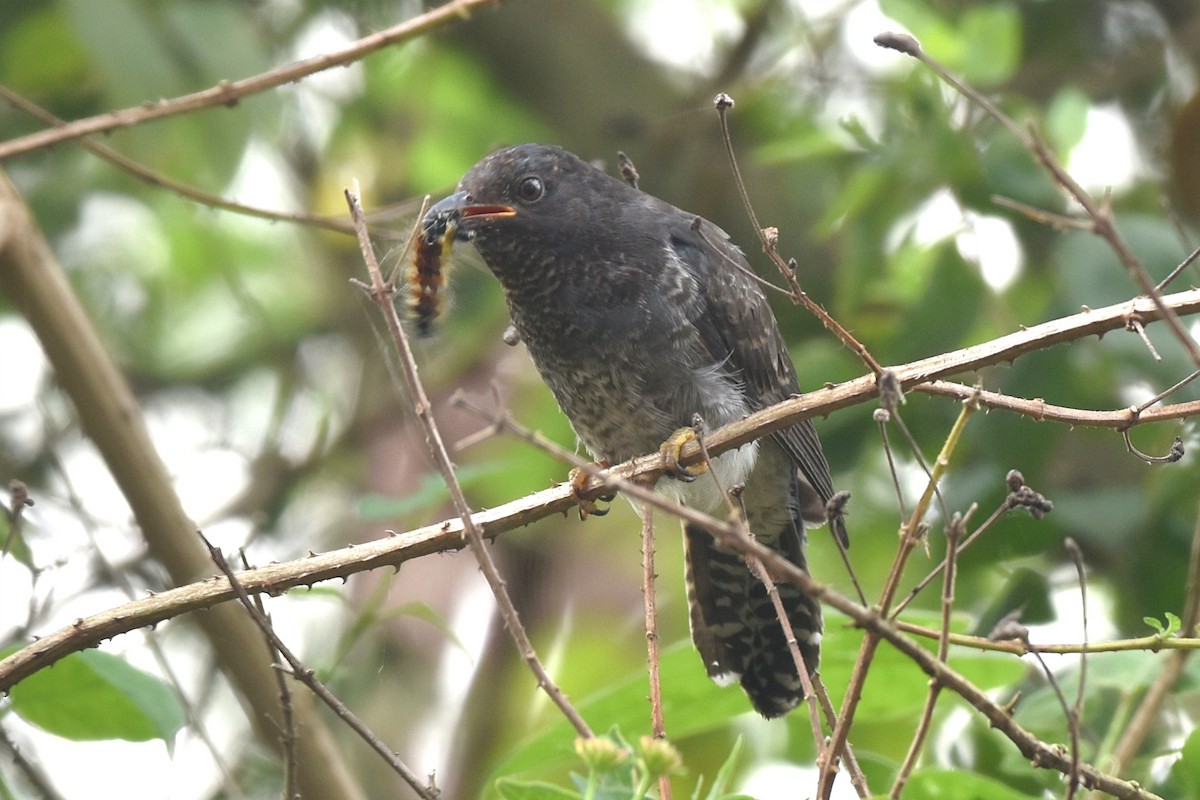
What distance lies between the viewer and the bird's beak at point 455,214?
132 inches

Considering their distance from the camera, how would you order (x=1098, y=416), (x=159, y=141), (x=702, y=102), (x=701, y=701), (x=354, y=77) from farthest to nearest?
(x=354, y=77) < (x=702, y=102) < (x=159, y=141) < (x=701, y=701) < (x=1098, y=416)

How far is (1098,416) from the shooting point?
7.25ft

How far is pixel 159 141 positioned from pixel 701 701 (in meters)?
2.30

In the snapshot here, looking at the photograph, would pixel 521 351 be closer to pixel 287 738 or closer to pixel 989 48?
pixel 989 48

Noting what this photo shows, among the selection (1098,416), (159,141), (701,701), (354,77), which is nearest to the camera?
(1098,416)

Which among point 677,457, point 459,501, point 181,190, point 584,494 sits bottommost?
point 459,501

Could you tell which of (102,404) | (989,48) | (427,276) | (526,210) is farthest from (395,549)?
(989,48)

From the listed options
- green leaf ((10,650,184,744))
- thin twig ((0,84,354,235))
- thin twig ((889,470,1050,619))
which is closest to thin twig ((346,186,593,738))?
thin twig ((889,470,1050,619))

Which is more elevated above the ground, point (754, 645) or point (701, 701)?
point (754, 645)

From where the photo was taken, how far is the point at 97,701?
2.62 metres

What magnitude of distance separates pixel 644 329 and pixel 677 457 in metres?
0.44

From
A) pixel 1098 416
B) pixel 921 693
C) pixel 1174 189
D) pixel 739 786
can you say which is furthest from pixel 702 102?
pixel 1098 416

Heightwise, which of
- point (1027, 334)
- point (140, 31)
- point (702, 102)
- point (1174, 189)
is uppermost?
point (702, 102)

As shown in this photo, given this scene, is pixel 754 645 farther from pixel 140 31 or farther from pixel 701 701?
pixel 140 31
